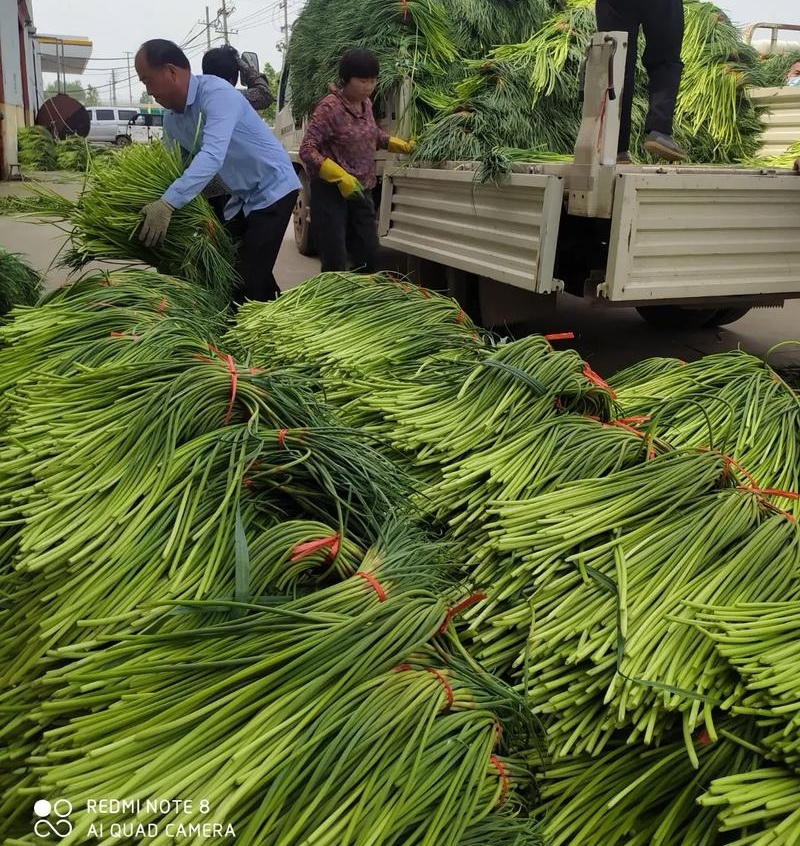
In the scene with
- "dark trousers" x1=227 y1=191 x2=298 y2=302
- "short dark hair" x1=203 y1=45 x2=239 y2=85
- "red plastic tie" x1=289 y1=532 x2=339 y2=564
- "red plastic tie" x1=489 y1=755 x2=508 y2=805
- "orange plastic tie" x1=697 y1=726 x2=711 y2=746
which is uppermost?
"short dark hair" x1=203 y1=45 x2=239 y2=85

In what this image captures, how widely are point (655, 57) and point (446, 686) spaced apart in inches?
155

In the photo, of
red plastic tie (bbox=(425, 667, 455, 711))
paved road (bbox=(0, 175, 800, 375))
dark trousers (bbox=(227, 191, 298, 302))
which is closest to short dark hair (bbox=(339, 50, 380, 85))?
dark trousers (bbox=(227, 191, 298, 302))

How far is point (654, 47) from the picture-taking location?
4.12 m

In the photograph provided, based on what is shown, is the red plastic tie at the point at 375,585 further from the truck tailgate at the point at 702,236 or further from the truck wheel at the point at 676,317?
the truck wheel at the point at 676,317

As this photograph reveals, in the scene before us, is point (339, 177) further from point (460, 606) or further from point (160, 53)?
point (460, 606)

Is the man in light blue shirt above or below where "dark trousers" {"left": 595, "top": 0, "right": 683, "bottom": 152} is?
below

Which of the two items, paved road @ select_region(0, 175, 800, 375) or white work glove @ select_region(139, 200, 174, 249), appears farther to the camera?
paved road @ select_region(0, 175, 800, 375)

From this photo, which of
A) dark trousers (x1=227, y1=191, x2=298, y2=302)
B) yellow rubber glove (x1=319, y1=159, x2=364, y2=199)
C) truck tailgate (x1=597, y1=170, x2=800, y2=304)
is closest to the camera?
truck tailgate (x1=597, y1=170, x2=800, y2=304)

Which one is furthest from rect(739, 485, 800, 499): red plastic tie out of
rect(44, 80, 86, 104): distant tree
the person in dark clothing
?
rect(44, 80, 86, 104): distant tree

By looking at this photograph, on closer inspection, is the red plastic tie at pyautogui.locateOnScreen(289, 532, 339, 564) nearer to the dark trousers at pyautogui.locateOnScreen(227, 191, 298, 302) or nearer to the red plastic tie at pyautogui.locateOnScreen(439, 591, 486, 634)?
the red plastic tie at pyautogui.locateOnScreen(439, 591, 486, 634)

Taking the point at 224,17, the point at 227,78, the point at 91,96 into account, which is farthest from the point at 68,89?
the point at 227,78

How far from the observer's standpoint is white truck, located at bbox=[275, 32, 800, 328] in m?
3.22

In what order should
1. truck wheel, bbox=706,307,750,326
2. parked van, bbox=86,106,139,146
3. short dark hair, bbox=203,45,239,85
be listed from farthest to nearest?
1. parked van, bbox=86,106,139,146
2. short dark hair, bbox=203,45,239,85
3. truck wheel, bbox=706,307,750,326

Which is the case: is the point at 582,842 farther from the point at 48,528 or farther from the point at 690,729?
the point at 48,528
